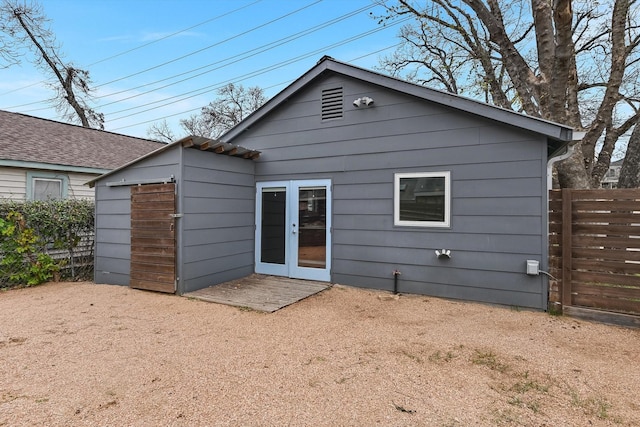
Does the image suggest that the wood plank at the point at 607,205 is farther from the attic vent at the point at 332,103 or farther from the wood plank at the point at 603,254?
the attic vent at the point at 332,103

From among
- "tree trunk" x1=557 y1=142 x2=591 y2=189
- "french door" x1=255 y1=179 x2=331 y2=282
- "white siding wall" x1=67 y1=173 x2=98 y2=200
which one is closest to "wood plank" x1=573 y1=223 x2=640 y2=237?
"tree trunk" x1=557 y1=142 x2=591 y2=189

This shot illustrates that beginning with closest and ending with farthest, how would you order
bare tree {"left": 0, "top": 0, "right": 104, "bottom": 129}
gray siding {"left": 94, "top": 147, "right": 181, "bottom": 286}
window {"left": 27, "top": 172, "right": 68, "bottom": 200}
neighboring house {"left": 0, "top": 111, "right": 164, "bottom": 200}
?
gray siding {"left": 94, "top": 147, "right": 181, "bottom": 286} → neighboring house {"left": 0, "top": 111, "right": 164, "bottom": 200} → window {"left": 27, "top": 172, "right": 68, "bottom": 200} → bare tree {"left": 0, "top": 0, "right": 104, "bottom": 129}

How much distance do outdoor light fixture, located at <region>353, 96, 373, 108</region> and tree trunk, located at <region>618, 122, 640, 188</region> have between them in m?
6.29

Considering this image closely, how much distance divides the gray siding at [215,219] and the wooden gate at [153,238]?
0.22m

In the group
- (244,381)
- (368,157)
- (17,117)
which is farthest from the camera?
(17,117)

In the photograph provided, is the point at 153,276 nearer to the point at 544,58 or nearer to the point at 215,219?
the point at 215,219

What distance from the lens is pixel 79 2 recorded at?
11.4m

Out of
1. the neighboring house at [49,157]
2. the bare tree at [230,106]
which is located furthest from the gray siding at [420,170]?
the bare tree at [230,106]

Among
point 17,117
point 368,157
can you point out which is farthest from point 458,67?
point 17,117

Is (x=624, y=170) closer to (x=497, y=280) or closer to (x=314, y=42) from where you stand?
(x=497, y=280)

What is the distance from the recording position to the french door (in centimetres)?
596

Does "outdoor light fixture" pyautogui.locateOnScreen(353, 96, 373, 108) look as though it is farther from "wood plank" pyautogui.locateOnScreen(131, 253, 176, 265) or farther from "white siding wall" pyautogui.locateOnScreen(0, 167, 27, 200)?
"white siding wall" pyautogui.locateOnScreen(0, 167, 27, 200)

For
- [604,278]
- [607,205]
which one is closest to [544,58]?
[607,205]

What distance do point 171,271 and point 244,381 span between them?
10.3 feet
